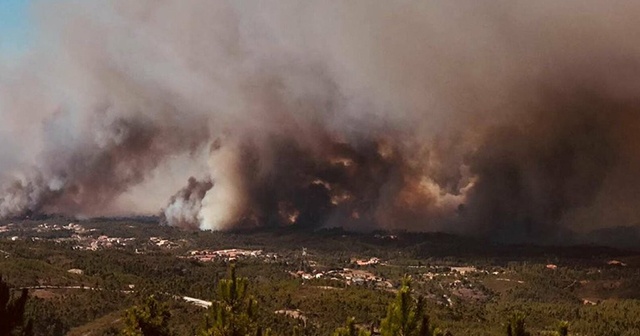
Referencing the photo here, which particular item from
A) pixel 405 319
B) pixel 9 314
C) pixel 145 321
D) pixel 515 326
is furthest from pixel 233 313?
pixel 515 326

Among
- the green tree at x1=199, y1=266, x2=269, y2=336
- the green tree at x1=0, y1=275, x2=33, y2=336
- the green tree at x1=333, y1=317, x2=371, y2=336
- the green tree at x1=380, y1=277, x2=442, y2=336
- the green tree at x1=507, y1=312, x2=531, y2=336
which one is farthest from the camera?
the green tree at x1=199, y1=266, x2=269, y2=336

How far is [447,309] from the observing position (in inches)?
7239

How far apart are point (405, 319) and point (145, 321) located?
17.5m

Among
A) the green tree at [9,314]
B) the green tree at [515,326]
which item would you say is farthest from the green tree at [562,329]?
the green tree at [9,314]

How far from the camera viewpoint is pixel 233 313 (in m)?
37.9

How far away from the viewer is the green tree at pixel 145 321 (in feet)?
127

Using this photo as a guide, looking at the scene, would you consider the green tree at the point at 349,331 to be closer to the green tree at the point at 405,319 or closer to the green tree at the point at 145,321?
the green tree at the point at 405,319

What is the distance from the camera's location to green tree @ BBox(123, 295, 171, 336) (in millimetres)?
38562

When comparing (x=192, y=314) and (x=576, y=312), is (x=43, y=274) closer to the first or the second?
(x=192, y=314)

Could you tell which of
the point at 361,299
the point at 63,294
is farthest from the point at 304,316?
the point at 63,294

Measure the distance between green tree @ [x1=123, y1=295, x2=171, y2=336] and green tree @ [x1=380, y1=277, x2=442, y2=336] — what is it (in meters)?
16.0

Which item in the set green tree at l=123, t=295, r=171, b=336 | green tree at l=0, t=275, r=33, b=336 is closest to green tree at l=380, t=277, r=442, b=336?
green tree at l=123, t=295, r=171, b=336

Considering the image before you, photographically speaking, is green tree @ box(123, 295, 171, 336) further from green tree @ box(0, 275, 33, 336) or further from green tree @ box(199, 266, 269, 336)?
green tree @ box(0, 275, 33, 336)

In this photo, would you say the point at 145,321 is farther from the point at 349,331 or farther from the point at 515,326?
the point at 515,326
